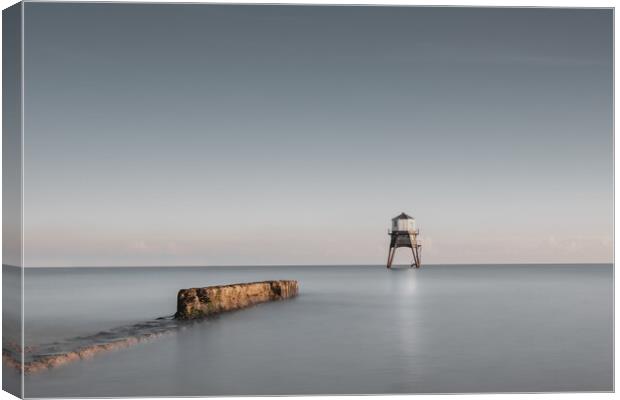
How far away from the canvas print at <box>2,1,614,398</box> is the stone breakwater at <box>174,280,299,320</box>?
9 centimetres

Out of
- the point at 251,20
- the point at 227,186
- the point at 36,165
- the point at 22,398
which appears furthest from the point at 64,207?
the point at 22,398

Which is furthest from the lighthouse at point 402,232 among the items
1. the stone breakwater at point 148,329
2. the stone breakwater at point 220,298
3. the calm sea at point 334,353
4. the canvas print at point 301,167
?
the canvas print at point 301,167

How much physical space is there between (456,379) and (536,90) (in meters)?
4.44

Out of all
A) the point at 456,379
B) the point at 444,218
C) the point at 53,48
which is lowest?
the point at 456,379

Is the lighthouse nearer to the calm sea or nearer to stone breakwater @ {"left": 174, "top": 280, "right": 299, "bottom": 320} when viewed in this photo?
stone breakwater @ {"left": 174, "top": 280, "right": 299, "bottom": 320}

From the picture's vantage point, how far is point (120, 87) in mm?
14211

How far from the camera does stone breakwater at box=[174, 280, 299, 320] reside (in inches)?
733

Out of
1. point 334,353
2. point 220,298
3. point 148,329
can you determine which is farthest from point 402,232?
point 334,353

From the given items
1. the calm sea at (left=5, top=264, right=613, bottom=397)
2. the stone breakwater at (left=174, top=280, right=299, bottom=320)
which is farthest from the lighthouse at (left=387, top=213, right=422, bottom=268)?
the calm sea at (left=5, top=264, right=613, bottom=397)

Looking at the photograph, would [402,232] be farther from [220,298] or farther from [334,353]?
[334,353]

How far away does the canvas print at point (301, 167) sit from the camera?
9352 mm

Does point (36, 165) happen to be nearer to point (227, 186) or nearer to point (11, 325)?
point (227, 186)

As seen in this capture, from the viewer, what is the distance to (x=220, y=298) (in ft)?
65.5

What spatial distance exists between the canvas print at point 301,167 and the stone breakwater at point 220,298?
95 mm
